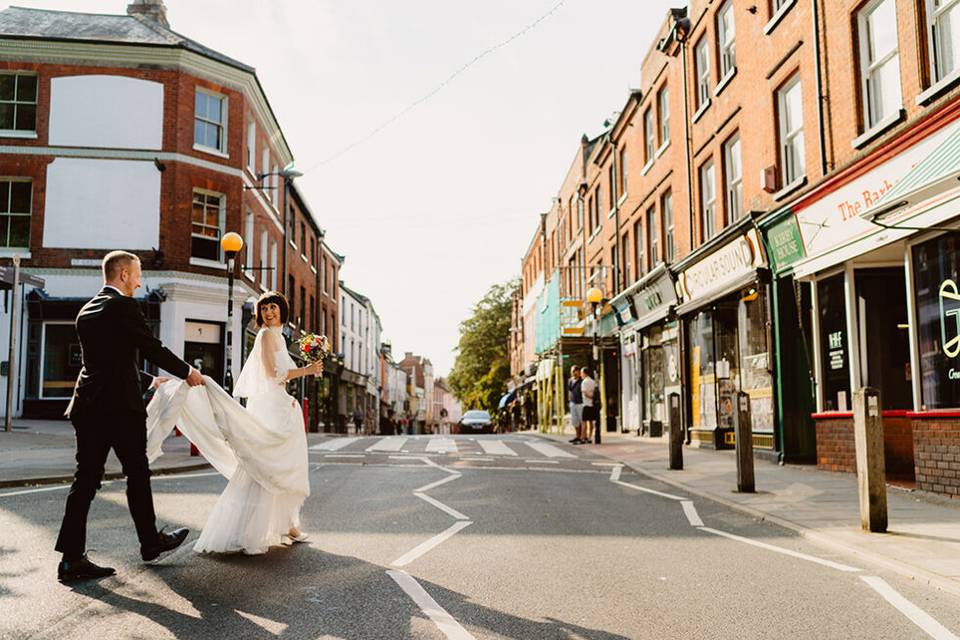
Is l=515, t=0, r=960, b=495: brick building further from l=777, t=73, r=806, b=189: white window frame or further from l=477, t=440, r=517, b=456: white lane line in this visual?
l=477, t=440, r=517, b=456: white lane line

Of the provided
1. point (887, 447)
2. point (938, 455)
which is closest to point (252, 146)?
point (887, 447)

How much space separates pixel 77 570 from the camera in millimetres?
5004

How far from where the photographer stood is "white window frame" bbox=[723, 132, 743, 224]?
17.1 metres

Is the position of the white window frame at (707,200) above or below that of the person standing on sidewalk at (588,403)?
above

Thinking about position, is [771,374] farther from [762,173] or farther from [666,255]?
[666,255]

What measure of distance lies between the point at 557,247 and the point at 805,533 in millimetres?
34325

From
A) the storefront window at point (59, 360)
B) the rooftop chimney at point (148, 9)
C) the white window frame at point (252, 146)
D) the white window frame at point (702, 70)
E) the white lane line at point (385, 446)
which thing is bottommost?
the white lane line at point (385, 446)

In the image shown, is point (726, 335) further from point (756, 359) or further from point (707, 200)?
point (707, 200)

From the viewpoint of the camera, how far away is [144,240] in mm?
24312

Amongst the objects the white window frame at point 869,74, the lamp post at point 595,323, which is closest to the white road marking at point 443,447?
the lamp post at point 595,323

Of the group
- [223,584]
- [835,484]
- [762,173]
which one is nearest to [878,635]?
[223,584]

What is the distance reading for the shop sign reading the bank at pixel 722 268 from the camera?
15.5 meters

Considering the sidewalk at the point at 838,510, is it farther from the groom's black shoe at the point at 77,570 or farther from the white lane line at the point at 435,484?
the groom's black shoe at the point at 77,570

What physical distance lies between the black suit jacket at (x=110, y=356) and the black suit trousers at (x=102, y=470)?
0.08 metres
